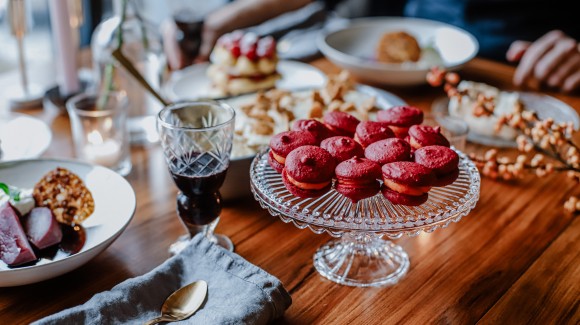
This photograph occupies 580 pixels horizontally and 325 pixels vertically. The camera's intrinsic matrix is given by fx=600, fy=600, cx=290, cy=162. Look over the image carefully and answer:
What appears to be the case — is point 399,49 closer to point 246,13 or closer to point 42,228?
point 246,13

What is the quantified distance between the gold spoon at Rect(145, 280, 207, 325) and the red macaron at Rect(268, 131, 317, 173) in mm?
208

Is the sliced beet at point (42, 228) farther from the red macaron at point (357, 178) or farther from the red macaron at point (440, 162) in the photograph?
the red macaron at point (440, 162)

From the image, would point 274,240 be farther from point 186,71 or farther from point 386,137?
point 186,71

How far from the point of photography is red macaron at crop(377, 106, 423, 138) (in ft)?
3.23

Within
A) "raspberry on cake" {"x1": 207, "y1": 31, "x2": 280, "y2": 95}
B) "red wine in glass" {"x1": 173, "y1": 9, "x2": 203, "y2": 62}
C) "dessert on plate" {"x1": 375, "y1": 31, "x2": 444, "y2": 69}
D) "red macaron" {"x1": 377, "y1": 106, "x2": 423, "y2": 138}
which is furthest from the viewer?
"red wine in glass" {"x1": 173, "y1": 9, "x2": 203, "y2": 62}

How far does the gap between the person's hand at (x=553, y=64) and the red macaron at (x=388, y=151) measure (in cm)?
97

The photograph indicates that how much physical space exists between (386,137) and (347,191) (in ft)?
0.49

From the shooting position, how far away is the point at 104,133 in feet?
4.11

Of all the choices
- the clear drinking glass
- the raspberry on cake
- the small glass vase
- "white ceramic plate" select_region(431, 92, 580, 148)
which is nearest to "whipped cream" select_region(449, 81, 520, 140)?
"white ceramic plate" select_region(431, 92, 580, 148)

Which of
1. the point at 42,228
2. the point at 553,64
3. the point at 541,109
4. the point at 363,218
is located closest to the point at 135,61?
the point at 42,228

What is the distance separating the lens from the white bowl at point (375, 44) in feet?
5.34

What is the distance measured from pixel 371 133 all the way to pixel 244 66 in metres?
0.74

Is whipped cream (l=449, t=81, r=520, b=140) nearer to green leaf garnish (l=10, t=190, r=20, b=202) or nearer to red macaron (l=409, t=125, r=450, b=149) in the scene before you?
red macaron (l=409, t=125, r=450, b=149)

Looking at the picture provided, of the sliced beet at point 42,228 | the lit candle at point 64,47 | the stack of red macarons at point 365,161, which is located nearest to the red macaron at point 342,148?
the stack of red macarons at point 365,161
